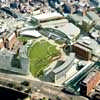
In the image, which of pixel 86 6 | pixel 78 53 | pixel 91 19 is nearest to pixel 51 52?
pixel 78 53

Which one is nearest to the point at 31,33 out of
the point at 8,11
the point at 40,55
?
the point at 40,55

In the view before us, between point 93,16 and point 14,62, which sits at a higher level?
point 93,16

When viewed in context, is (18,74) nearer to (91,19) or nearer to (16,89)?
(16,89)

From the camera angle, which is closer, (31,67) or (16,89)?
(16,89)

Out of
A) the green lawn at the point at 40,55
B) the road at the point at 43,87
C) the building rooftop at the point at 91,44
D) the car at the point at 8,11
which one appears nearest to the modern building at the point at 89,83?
the road at the point at 43,87

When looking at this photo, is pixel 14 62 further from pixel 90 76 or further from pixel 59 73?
pixel 90 76

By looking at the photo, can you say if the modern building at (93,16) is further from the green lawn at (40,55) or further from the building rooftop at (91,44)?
the green lawn at (40,55)

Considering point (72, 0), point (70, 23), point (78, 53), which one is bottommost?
point (78, 53)
